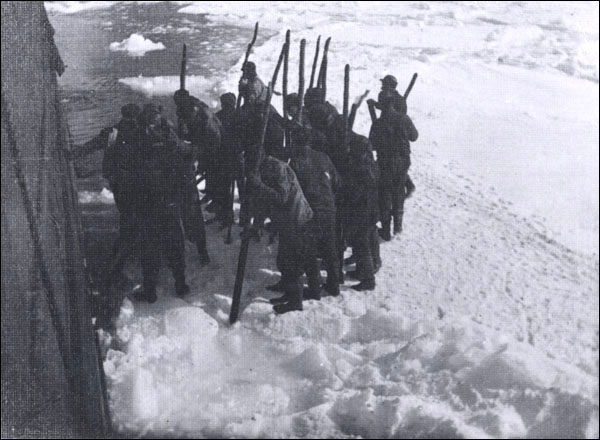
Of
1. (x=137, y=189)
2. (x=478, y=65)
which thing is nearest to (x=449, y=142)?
(x=478, y=65)

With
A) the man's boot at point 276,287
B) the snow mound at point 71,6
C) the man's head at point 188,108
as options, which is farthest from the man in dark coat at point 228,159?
the snow mound at point 71,6

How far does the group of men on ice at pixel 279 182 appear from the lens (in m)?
5.20

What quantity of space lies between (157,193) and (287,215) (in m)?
1.19

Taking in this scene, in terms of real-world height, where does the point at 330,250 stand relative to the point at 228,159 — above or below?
below

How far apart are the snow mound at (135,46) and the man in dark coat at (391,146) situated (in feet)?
40.7

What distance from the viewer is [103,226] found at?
714 centimetres

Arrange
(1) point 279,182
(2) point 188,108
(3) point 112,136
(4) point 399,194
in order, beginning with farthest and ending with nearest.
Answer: (4) point 399,194
(2) point 188,108
(3) point 112,136
(1) point 279,182

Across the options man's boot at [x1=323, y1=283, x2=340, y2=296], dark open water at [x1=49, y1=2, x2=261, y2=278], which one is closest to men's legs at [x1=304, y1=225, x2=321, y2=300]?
man's boot at [x1=323, y1=283, x2=340, y2=296]

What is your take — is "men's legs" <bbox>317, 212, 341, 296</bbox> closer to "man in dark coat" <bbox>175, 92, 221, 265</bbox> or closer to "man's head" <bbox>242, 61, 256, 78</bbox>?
"man in dark coat" <bbox>175, 92, 221, 265</bbox>

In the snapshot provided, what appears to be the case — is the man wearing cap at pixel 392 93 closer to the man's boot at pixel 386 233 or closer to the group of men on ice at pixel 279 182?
the group of men on ice at pixel 279 182

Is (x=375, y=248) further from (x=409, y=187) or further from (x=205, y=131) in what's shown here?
(x=205, y=131)

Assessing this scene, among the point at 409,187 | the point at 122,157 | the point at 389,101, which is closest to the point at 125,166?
the point at 122,157

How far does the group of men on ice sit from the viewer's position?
5.20 m

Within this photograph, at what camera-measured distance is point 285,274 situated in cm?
536
